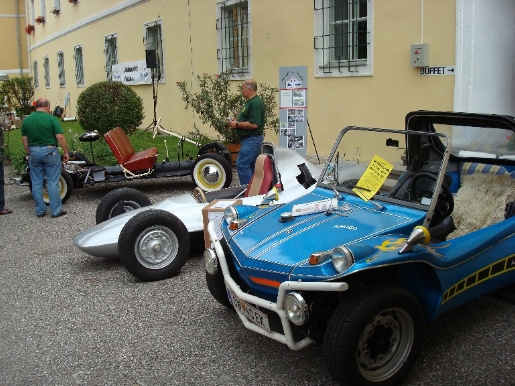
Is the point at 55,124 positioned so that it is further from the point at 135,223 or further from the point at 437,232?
the point at 437,232

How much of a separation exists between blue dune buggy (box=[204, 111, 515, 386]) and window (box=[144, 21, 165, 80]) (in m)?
13.0

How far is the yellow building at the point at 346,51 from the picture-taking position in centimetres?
812

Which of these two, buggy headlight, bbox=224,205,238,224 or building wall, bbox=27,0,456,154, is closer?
buggy headlight, bbox=224,205,238,224

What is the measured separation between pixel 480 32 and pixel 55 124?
19.2ft

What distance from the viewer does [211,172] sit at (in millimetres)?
9086

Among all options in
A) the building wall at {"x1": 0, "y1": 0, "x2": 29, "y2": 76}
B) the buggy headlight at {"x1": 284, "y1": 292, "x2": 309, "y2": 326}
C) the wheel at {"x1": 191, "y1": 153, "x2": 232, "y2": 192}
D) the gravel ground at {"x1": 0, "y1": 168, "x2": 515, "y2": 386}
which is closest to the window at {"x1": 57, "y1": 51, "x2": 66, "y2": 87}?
the building wall at {"x1": 0, "y1": 0, "x2": 29, "y2": 76}

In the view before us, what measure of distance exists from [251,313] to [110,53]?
63.1 ft

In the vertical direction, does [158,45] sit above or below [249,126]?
above

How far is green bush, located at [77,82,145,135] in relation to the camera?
1373 cm

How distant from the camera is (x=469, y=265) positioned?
12.3 ft

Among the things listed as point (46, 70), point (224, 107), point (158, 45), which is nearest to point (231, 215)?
point (224, 107)

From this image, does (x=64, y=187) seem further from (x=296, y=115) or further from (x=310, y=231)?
(x=310, y=231)

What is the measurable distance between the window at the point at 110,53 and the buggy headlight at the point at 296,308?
18682 millimetres

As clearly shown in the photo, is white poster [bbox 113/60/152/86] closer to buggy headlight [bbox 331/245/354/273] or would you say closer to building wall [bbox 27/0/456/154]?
building wall [bbox 27/0/456/154]
